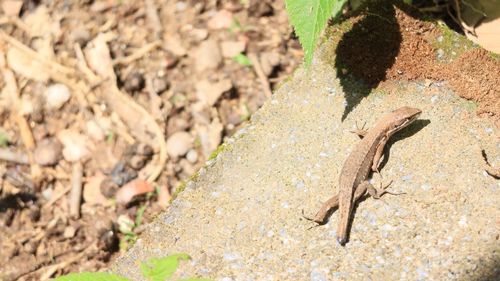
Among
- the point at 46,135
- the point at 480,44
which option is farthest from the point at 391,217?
the point at 46,135

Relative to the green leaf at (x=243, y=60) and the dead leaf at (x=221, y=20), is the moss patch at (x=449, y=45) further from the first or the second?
the dead leaf at (x=221, y=20)

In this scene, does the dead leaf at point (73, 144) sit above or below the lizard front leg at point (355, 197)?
below

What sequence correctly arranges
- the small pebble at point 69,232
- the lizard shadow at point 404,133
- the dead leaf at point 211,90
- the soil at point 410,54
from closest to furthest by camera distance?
1. the lizard shadow at point 404,133
2. the soil at point 410,54
3. the small pebble at point 69,232
4. the dead leaf at point 211,90

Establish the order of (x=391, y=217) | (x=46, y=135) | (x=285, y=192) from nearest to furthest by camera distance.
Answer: (x=391, y=217) → (x=285, y=192) → (x=46, y=135)

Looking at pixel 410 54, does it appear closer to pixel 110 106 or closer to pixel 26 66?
pixel 110 106

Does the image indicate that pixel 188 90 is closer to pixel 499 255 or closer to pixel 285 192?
pixel 285 192

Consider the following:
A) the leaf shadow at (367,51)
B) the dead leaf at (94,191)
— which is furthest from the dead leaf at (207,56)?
the leaf shadow at (367,51)

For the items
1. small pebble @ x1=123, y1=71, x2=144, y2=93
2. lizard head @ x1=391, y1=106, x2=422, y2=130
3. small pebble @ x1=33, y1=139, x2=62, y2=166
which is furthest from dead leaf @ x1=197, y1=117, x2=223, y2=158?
lizard head @ x1=391, y1=106, x2=422, y2=130
